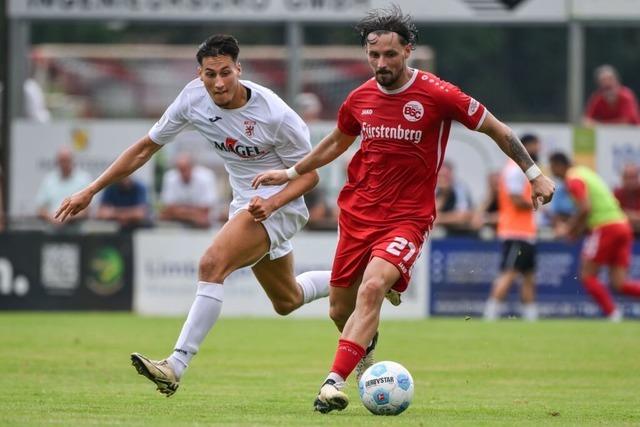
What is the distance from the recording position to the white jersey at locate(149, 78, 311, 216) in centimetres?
1080

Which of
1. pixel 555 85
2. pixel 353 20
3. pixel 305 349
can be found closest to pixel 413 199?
pixel 305 349

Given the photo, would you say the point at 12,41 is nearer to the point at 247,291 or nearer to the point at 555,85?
the point at 247,291

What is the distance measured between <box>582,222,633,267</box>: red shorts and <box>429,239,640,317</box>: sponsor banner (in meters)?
1.29

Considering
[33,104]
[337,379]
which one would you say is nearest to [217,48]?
[337,379]

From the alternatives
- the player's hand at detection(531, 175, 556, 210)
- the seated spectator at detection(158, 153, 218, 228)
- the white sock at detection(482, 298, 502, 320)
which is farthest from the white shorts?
the seated spectator at detection(158, 153, 218, 228)

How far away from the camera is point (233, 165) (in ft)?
36.6

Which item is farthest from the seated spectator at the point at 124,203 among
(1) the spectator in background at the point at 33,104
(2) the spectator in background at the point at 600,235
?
(2) the spectator in background at the point at 600,235

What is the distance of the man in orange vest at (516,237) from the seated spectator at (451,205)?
119 centimetres

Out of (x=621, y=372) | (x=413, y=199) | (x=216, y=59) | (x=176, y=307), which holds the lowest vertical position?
(x=176, y=307)

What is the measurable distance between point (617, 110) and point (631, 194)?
1.74 metres

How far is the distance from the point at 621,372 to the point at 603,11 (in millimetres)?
11345

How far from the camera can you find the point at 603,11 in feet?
76.7

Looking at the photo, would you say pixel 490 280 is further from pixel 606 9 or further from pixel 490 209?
pixel 606 9

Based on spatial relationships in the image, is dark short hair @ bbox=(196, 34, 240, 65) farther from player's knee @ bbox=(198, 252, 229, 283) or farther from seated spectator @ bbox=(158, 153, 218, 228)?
seated spectator @ bbox=(158, 153, 218, 228)
